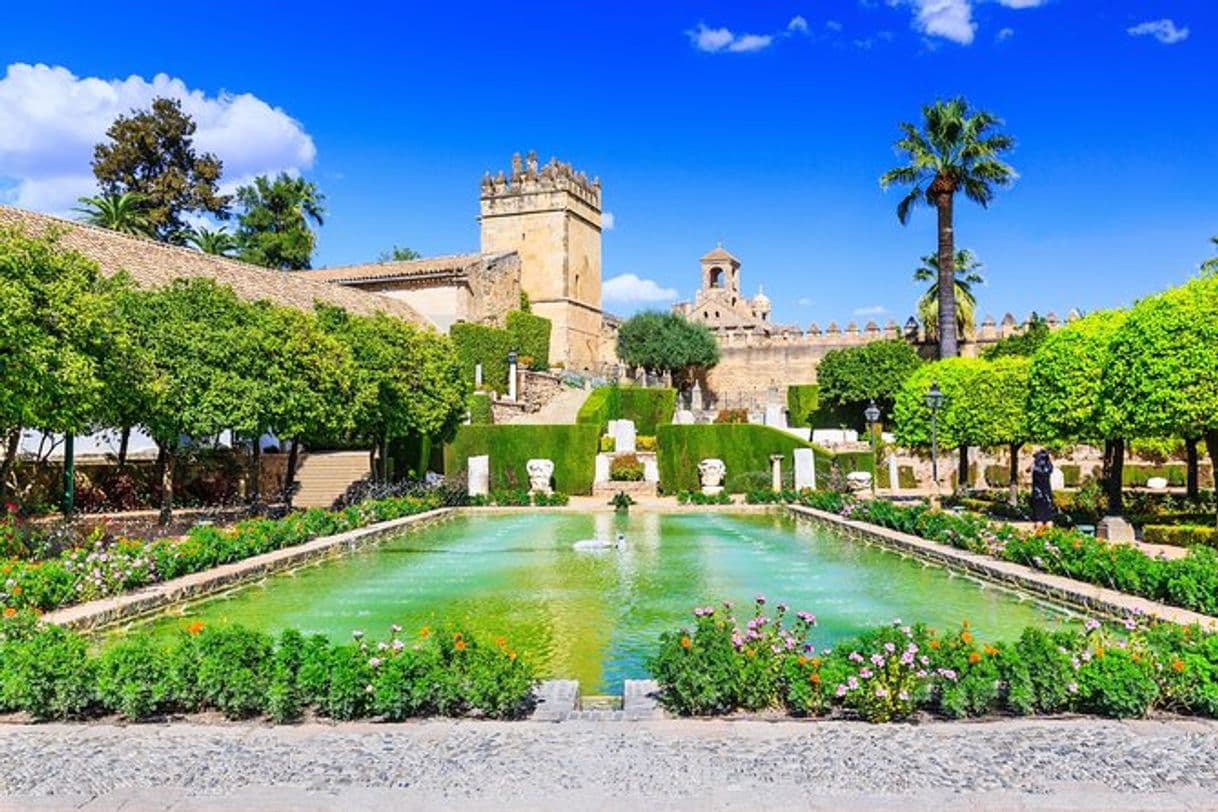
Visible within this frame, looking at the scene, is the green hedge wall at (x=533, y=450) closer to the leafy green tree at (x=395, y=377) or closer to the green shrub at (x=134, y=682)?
the leafy green tree at (x=395, y=377)

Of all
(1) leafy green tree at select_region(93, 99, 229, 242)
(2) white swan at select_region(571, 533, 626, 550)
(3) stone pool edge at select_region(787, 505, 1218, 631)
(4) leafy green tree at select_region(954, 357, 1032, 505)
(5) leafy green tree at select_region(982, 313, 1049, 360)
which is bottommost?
(2) white swan at select_region(571, 533, 626, 550)

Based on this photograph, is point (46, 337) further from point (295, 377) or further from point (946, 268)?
point (946, 268)

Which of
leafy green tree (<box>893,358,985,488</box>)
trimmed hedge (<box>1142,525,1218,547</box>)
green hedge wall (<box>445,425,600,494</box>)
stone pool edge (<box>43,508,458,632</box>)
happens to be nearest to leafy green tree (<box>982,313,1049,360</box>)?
leafy green tree (<box>893,358,985,488</box>)

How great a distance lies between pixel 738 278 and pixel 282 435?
61515 mm

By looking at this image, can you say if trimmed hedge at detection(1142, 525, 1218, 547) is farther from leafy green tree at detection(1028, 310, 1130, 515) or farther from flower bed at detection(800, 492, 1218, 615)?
flower bed at detection(800, 492, 1218, 615)

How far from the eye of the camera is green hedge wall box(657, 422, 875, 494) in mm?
28062

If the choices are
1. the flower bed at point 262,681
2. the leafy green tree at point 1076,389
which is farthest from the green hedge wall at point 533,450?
the flower bed at point 262,681

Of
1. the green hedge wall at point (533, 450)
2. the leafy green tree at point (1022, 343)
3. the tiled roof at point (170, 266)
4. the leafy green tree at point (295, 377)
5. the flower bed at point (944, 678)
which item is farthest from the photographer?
the leafy green tree at point (1022, 343)

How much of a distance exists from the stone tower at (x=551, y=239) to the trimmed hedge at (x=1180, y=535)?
3755cm

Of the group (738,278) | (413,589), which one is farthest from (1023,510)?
(738,278)

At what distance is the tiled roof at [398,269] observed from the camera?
4203 cm

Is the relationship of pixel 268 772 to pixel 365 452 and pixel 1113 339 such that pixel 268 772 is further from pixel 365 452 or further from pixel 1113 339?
pixel 365 452

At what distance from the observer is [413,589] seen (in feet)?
38.2

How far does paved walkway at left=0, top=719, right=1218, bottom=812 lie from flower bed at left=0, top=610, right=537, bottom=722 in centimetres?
18
